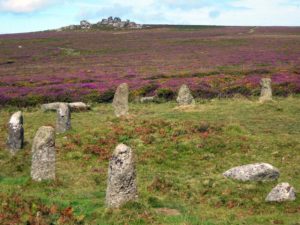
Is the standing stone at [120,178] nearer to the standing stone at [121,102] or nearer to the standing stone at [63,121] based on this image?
the standing stone at [63,121]

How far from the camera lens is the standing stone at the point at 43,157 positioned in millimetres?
19641

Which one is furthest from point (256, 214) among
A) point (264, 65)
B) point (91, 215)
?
point (264, 65)

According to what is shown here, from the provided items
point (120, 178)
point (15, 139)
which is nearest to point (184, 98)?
point (15, 139)

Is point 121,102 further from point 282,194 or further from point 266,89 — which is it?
point 282,194

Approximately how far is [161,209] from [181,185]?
314 centimetres

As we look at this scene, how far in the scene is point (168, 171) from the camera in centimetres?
2152

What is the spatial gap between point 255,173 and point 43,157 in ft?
27.2

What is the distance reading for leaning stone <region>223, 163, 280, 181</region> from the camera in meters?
19.4

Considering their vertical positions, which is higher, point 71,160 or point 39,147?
point 39,147

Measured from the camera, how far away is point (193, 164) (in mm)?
22609

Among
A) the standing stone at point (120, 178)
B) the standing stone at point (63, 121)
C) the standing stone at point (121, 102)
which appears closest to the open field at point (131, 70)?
the standing stone at point (121, 102)

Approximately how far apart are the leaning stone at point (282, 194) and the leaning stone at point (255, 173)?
2284 mm

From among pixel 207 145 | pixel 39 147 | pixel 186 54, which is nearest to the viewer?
pixel 39 147

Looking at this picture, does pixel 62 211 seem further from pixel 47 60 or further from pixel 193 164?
pixel 47 60
